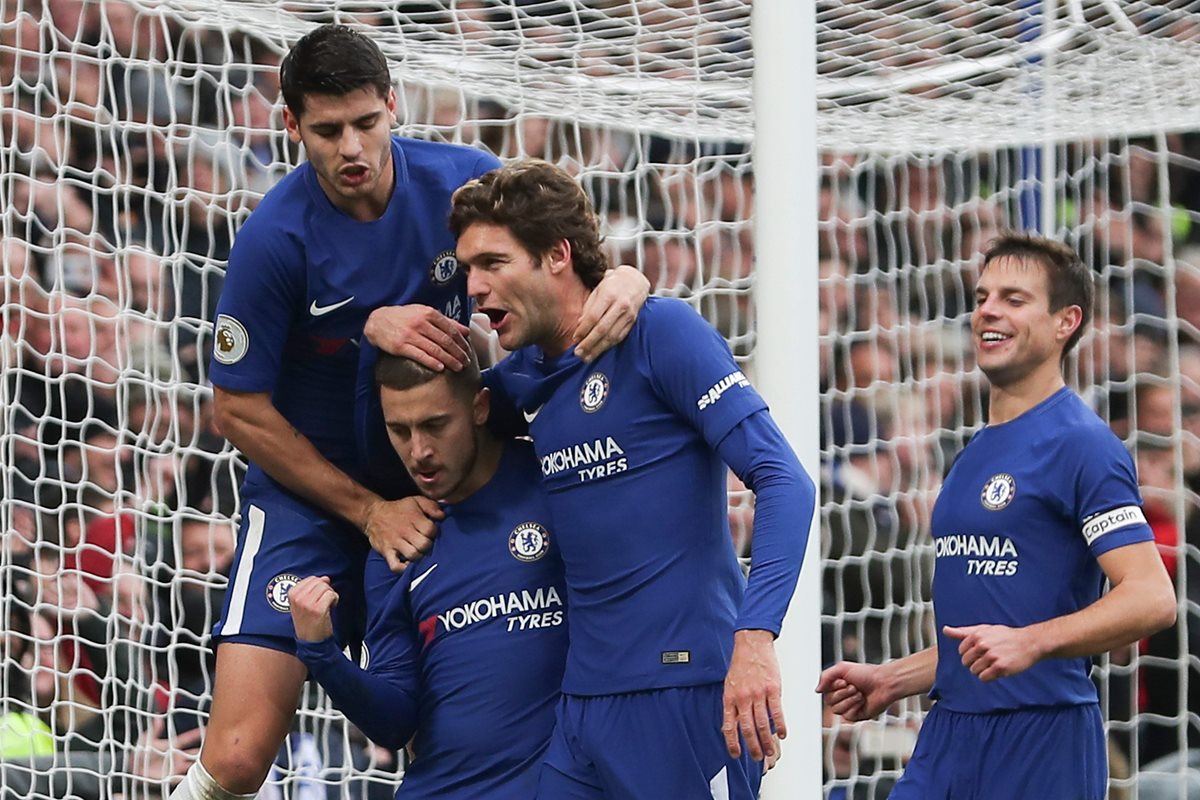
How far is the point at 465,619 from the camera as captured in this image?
8.84 feet

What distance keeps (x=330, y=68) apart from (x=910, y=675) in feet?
4.79

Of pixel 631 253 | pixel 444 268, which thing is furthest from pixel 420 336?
pixel 631 253

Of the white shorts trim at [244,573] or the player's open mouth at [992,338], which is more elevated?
the player's open mouth at [992,338]

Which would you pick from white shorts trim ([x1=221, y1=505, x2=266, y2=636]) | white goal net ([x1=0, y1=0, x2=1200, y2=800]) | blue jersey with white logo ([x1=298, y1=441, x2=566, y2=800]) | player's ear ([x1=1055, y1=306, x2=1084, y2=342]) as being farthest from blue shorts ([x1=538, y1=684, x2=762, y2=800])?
white goal net ([x1=0, y1=0, x2=1200, y2=800])

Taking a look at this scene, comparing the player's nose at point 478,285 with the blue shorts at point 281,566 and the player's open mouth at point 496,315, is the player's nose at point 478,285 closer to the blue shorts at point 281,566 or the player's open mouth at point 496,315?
the player's open mouth at point 496,315

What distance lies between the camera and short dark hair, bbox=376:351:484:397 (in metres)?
2.64

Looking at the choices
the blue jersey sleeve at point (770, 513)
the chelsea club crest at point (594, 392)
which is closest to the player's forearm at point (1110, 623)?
the blue jersey sleeve at point (770, 513)

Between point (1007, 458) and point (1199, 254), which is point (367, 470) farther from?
point (1199, 254)

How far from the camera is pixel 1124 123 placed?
4.42 meters

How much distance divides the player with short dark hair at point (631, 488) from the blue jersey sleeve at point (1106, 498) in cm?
63

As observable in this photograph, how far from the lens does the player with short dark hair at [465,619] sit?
2.63 meters

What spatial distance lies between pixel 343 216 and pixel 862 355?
229 centimetres

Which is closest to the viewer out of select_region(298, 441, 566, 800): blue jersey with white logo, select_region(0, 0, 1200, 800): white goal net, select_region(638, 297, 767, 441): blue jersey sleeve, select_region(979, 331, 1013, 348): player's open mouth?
select_region(638, 297, 767, 441): blue jersey sleeve

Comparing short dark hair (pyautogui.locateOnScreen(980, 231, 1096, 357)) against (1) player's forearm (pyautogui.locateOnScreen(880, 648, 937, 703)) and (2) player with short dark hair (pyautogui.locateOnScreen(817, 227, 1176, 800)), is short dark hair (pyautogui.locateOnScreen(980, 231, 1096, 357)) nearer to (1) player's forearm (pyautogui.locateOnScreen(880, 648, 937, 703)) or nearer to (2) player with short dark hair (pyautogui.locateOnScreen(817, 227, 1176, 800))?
(2) player with short dark hair (pyautogui.locateOnScreen(817, 227, 1176, 800))
